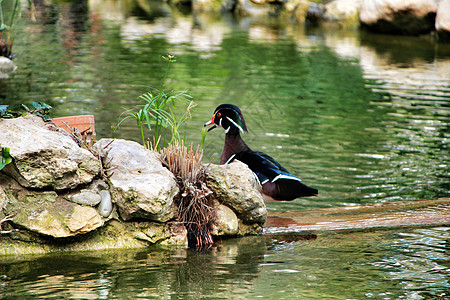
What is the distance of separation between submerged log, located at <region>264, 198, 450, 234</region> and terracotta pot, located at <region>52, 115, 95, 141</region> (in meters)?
1.77

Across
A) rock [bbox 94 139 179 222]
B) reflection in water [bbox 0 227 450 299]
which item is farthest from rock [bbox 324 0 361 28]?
rock [bbox 94 139 179 222]

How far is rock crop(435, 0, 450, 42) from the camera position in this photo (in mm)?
20141

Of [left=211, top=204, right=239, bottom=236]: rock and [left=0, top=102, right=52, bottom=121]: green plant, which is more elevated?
[left=0, top=102, right=52, bottom=121]: green plant

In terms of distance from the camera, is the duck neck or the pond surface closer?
the pond surface

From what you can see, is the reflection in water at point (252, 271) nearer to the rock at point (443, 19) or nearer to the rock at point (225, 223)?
the rock at point (225, 223)

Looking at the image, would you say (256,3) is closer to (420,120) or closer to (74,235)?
(420,120)

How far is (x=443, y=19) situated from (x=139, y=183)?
1764 centimetres

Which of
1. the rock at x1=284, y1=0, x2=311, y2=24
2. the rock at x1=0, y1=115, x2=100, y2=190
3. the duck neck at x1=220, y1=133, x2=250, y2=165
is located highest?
the rock at x1=284, y1=0, x2=311, y2=24

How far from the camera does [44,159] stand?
4.73m

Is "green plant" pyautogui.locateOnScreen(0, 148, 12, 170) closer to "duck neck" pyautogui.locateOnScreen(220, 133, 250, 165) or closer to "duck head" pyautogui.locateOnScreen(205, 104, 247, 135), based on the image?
"duck head" pyautogui.locateOnScreen(205, 104, 247, 135)

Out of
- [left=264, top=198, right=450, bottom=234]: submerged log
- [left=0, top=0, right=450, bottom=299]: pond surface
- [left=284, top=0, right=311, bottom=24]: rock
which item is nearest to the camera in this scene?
[left=0, top=0, right=450, bottom=299]: pond surface

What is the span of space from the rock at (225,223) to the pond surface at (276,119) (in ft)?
0.39

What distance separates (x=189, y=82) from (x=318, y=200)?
6.77m

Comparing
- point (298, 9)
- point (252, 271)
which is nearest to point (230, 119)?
point (252, 271)
